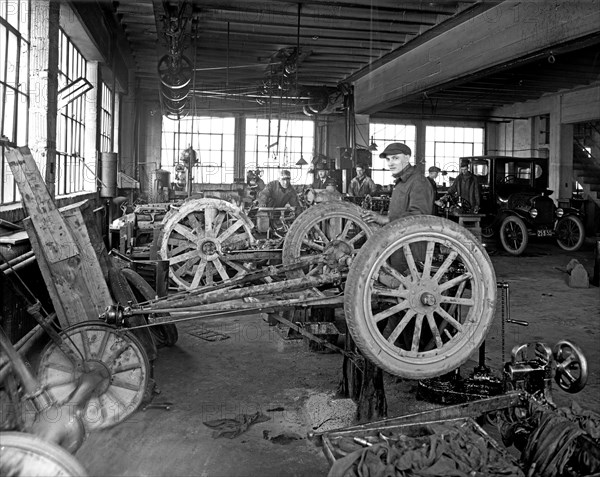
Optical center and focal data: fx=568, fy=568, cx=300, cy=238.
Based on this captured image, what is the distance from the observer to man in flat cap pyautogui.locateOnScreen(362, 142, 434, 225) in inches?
164

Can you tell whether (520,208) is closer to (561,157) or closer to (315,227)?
(561,157)

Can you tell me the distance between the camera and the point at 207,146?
18.0m

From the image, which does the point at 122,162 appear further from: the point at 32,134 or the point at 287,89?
the point at 32,134

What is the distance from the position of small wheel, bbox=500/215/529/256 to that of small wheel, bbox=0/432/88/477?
11.4 metres

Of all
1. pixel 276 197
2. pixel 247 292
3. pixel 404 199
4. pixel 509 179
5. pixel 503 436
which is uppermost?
pixel 509 179

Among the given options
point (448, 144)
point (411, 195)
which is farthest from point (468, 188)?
point (411, 195)

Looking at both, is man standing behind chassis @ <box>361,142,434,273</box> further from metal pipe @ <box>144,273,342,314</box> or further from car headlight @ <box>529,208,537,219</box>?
car headlight @ <box>529,208,537,219</box>

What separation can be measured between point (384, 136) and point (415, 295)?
1726cm

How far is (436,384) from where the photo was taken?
4.12 metres

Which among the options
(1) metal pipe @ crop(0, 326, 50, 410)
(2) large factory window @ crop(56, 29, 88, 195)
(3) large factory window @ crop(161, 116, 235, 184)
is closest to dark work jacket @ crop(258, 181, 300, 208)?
(2) large factory window @ crop(56, 29, 88, 195)

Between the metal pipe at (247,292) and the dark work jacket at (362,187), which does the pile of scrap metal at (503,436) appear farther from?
the dark work jacket at (362,187)

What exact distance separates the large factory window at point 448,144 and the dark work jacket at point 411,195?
16438 mm

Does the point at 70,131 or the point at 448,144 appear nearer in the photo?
the point at 70,131

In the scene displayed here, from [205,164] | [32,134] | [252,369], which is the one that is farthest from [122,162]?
[252,369]
